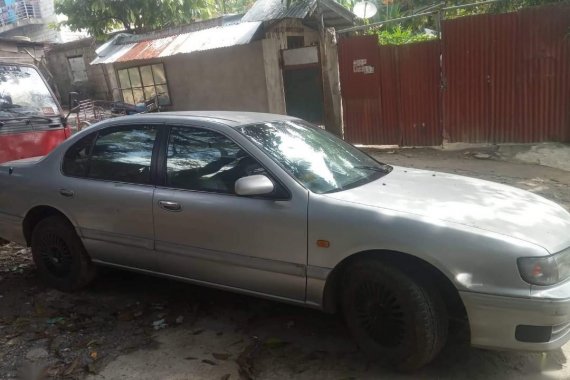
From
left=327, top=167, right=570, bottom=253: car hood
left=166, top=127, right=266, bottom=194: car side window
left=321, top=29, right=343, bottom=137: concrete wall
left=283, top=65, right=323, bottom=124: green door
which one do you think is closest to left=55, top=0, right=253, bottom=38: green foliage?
left=283, top=65, right=323, bottom=124: green door

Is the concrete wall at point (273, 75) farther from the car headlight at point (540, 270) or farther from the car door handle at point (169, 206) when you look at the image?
the car headlight at point (540, 270)

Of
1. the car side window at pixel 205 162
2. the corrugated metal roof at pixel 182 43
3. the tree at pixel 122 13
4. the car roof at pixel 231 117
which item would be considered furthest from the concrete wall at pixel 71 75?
the car side window at pixel 205 162

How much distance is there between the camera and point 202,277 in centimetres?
338

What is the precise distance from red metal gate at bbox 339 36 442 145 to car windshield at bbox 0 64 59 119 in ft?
16.8

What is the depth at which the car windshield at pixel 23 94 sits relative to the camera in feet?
19.5

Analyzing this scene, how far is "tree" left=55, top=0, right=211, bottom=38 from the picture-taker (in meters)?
18.4

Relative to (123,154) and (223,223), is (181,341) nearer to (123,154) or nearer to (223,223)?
(223,223)

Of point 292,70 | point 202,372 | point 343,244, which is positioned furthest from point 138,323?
point 292,70

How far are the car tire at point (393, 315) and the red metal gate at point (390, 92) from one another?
6297 millimetres

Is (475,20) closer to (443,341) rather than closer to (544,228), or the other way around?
(544,228)

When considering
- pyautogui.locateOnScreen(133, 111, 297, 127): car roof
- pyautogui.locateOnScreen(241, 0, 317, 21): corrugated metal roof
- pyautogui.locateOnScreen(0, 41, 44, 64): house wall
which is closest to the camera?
pyautogui.locateOnScreen(133, 111, 297, 127): car roof

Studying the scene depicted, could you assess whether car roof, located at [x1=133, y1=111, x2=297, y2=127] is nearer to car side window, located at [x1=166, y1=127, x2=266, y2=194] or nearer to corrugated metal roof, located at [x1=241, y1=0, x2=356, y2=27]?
car side window, located at [x1=166, y1=127, x2=266, y2=194]

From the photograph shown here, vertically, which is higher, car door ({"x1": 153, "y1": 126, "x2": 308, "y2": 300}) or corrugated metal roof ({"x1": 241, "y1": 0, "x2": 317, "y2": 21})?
corrugated metal roof ({"x1": 241, "y1": 0, "x2": 317, "y2": 21})

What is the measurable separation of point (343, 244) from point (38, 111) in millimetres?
5025
